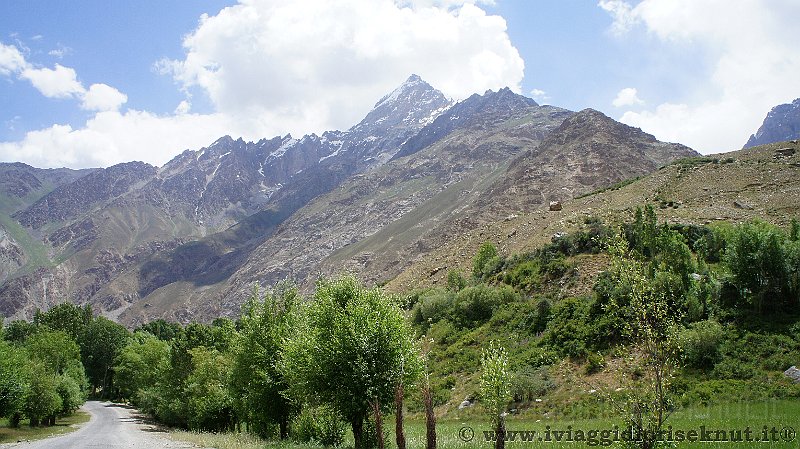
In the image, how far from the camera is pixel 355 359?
Answer: 2111cm

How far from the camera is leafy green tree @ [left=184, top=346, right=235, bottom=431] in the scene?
131 feet

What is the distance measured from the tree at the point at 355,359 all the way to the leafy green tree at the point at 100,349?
91.9 m

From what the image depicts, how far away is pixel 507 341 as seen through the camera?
137 feet

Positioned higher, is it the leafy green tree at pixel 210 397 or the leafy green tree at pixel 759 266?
the leafy green tree at pixel 759 266

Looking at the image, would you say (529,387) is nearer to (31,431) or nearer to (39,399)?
(31,431)

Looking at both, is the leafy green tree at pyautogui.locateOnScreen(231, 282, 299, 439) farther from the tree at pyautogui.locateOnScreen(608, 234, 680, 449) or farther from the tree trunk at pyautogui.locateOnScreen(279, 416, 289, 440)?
the tree at pyautogui.locateOnScreen(608, 234, 680, 449)

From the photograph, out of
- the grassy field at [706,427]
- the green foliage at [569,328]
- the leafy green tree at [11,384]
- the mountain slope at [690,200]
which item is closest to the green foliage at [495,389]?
the grassy field at [706,427]

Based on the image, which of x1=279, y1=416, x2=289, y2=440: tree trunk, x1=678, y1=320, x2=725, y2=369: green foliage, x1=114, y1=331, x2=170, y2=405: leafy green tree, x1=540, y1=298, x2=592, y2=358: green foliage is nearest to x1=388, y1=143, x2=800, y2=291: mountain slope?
x1=540, y1=298, x2=592, y2=358: green foliage

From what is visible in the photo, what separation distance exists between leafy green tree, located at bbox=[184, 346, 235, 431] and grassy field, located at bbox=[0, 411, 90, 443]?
37.2 ft

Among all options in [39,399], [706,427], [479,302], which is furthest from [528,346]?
[39,399]

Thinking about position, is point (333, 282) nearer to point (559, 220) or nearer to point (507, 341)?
point (507, 341)

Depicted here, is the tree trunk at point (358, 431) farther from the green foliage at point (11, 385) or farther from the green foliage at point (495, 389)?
the green foliage at point (11, 385)

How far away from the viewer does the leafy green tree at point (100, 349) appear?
326ft

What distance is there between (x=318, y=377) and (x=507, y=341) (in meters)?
23.8
